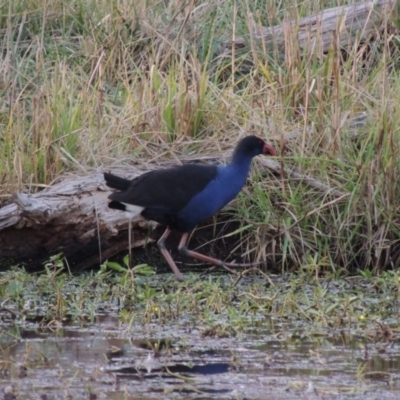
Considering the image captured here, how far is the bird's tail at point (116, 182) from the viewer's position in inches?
234

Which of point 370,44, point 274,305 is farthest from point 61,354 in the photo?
point 370,44

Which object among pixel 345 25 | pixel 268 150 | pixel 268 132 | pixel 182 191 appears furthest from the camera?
pixel 345 25

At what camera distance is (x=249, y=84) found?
7.43m

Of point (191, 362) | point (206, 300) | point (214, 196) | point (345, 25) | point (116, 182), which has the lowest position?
point (206, 300)

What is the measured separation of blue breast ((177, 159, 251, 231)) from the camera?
241 inches

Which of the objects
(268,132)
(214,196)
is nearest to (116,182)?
(214,196)

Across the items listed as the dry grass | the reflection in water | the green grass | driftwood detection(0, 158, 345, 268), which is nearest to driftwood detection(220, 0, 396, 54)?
the dry grass

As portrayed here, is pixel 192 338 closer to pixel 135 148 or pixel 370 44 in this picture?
pixel 135 148

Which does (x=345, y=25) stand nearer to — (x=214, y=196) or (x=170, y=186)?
(x=214, y=196)

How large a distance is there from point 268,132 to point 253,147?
576 mm

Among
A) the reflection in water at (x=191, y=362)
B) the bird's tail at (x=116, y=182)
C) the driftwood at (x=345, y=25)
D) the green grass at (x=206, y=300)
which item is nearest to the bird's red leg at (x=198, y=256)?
the green grass at (x=206, y=300)

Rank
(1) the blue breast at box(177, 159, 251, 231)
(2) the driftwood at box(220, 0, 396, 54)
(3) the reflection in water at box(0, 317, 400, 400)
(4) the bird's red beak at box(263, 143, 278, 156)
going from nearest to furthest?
(3) the reflection in water at box(0, 317, 400, 400)
(1) the blue breast at box(177, 159, 251, 231)
(4) the bird's red beak at box(263, 143, 278, 156)
(2) the driftwood at box(220, 0, 396, 54)

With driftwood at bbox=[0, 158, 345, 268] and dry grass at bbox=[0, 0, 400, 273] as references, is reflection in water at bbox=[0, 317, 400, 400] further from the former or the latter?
dry grass at bbox=[0, 0, 400, 273]

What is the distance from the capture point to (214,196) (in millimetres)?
6113
